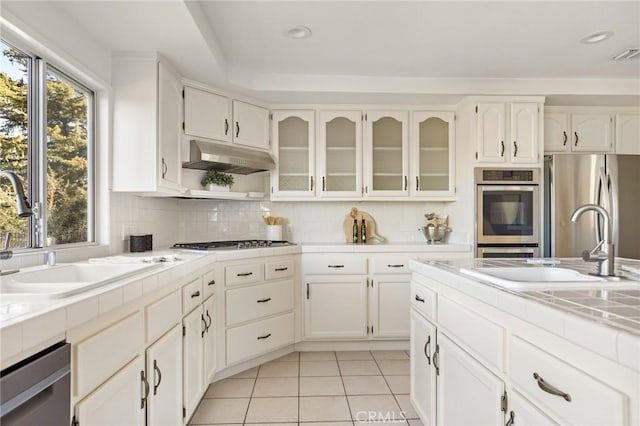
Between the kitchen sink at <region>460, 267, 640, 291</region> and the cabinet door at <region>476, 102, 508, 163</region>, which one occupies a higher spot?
the cabinet door at <region>476, 102, 508, 163</region>

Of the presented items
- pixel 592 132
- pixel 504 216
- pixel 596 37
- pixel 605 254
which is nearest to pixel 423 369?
pixel 605 254

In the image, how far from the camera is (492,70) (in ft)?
10.1

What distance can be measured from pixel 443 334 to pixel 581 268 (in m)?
0.71

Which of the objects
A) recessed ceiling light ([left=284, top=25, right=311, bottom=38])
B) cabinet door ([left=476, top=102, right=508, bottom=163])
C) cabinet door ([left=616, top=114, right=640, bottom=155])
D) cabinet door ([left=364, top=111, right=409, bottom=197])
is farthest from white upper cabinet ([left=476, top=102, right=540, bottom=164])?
recessed ceiling light ([left=284, top=25, right=311, bottom=38])

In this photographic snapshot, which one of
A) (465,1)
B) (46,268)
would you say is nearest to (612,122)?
(465,1)

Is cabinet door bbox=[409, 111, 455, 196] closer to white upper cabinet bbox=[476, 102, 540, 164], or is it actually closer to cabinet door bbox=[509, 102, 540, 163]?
white upper cabinet bbox=[476, 102, 540, 164]

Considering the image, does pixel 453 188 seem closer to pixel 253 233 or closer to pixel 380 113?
pixel 380 113

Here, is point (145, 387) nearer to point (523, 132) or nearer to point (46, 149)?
point (46, 149)

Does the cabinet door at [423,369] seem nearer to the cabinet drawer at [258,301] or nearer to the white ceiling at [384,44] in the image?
the cabinet drawer at [258,301]

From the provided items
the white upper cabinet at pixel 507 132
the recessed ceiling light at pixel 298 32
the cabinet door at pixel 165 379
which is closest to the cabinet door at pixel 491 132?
the white upper cabinet at pixel 507 132

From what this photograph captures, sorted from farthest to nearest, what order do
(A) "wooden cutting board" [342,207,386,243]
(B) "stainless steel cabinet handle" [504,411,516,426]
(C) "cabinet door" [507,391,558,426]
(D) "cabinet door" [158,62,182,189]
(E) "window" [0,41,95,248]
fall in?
1. (A) "wooden cutting board" [342,207,386,243]
2. (D) "cabinet door" [158,62,182,189]
3. (E) "window" [0,41,95,248]
4. (B) "stainless steel cabinet handle" [504,411,516,426]
5. (C) "cabinet door" [507,391,558,426]

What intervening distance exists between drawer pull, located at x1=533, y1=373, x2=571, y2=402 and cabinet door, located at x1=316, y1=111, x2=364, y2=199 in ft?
8.58

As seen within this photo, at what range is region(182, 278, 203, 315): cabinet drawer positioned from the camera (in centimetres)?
194

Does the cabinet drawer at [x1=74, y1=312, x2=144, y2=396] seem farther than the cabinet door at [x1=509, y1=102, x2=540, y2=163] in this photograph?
No
